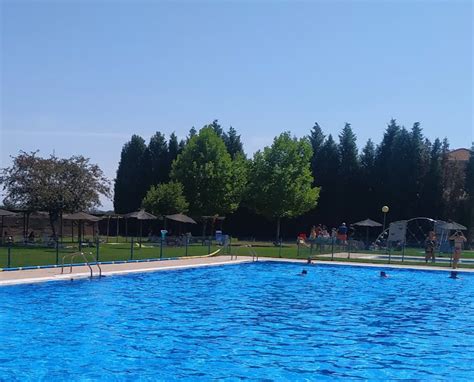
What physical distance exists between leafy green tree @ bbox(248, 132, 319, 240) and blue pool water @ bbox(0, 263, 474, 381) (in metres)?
25.3

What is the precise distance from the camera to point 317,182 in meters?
54.3

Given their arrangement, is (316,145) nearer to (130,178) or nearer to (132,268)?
(130,178)

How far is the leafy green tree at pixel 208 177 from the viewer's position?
156 ft

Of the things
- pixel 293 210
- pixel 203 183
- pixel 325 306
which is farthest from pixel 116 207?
pixel 325 306

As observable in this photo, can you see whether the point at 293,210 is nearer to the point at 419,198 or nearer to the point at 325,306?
the point at 419,198

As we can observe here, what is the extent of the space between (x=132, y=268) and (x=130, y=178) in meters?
42.2

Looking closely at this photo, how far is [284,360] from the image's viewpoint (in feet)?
33.7

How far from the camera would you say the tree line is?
46.9 meters

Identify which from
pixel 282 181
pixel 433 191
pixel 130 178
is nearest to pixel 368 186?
pixel 433 191

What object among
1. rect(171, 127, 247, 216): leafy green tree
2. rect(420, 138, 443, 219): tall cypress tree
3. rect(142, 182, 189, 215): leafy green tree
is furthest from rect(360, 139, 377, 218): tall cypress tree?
rect(142, 182, 189, 215): leafy green tree

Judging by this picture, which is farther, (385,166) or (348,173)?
(348,173)

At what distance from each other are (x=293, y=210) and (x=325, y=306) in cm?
3088

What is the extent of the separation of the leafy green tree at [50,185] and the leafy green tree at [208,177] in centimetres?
1177

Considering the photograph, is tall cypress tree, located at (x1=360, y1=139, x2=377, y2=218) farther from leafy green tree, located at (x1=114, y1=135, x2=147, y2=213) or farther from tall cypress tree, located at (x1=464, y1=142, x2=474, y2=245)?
leafy green tree, located at (x1=114, y1=135, x2=147, y2=213)
